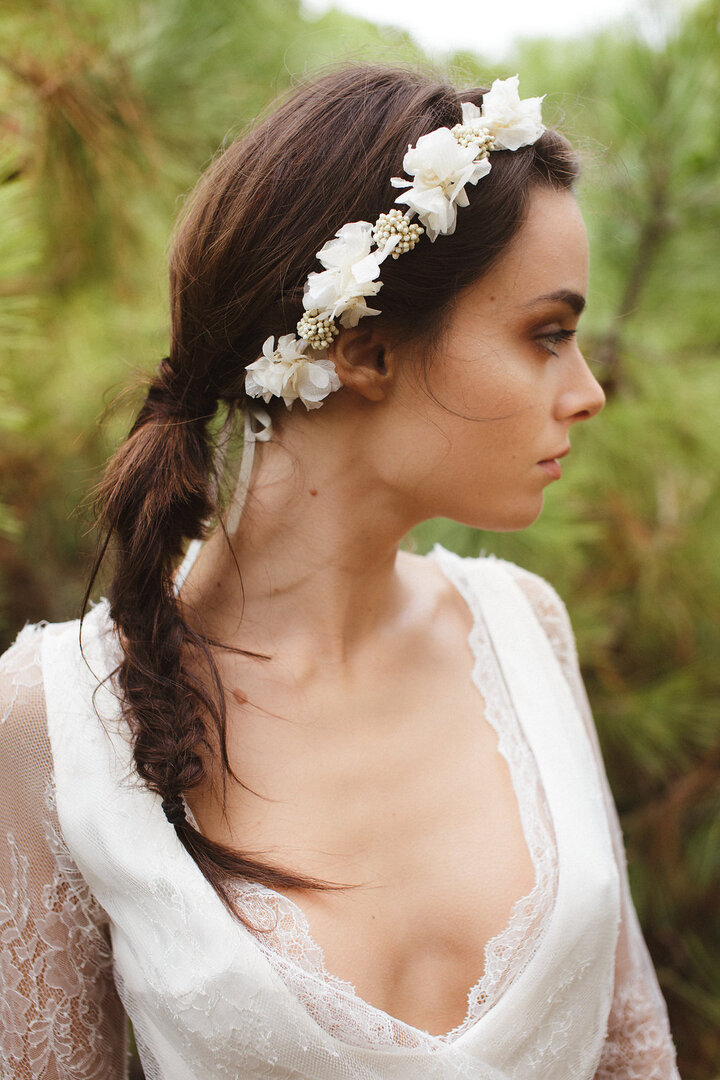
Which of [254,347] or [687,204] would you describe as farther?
[687,204]

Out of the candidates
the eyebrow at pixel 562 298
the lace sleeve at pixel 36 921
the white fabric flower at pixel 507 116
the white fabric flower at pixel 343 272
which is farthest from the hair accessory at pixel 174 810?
the white fabric flower at pixel 507 116

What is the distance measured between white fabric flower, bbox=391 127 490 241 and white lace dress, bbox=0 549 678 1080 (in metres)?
0.58

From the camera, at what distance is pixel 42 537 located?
1.64 m

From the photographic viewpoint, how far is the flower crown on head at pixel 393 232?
90 centimetres

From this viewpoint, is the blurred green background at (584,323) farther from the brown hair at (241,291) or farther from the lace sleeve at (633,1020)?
the lace sleeve at (633,1020)

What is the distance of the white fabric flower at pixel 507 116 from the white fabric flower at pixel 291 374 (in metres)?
0.30

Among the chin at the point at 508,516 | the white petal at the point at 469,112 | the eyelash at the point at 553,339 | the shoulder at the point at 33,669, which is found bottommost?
the shoulder at the point at 33,669

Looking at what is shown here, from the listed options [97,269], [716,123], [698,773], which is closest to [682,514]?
[698,773]

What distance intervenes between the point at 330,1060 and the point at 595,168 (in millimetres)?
1077

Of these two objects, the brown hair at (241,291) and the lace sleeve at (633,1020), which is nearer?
the brown hair at (241,291)

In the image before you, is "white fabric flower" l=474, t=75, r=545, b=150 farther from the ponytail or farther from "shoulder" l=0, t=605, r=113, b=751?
"shoulder" l=0, t=605, r=113, b=751

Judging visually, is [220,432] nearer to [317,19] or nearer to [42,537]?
[42,537]

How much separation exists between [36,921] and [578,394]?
2.68ft

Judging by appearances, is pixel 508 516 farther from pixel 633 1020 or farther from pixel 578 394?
pixel 633 1020
